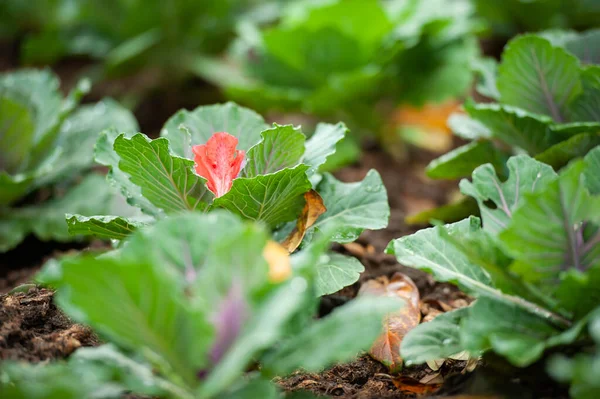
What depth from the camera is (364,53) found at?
2.43 m

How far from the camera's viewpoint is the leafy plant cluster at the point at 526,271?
94 centimetres

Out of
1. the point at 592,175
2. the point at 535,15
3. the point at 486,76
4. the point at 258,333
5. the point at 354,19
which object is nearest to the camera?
the point at 258,333

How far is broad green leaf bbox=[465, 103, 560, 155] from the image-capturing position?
1502 millimetres

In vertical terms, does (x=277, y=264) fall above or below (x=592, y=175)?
above

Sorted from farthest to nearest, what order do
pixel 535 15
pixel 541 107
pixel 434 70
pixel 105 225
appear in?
pixel 535 15 → pixel 434 70 → pixel 541 107 → pixel 105 225

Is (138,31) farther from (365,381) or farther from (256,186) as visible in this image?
(365,381)

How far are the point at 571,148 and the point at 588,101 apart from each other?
0.51ft

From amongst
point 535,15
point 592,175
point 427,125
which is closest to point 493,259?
point 592,175

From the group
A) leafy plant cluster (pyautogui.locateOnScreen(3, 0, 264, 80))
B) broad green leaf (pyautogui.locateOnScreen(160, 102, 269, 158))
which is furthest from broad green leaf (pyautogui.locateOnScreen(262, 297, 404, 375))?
leafy plant cluster (pyautogui.locateOnScreen(3, 0, 264, 80))

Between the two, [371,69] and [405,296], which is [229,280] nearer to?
[405,296]

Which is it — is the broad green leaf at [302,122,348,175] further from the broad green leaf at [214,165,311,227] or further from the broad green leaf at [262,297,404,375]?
the broad green leaf at [262,297,404,375]

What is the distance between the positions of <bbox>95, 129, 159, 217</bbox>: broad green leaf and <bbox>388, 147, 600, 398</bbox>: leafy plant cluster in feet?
1.86

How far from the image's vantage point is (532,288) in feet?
3.31

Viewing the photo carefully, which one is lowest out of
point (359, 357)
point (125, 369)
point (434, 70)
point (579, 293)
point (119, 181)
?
point (359, 357)
